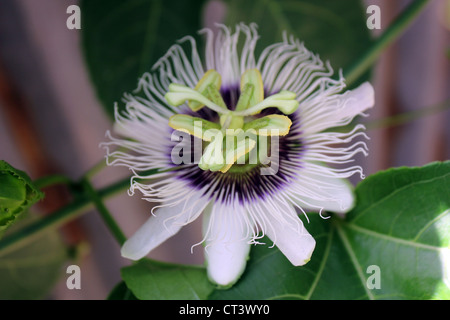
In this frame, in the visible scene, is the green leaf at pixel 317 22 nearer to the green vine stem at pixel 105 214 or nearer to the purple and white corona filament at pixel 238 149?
the purple and white corona filament at pixel 238 149

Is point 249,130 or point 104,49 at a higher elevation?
point 104,49

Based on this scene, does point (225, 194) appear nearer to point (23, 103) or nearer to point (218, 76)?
point (218, 76)

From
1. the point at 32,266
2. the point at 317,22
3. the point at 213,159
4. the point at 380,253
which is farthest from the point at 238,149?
the point at 32,266

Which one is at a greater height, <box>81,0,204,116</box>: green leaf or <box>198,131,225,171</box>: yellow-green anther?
<box>81,0,204,116</box>: green leaf

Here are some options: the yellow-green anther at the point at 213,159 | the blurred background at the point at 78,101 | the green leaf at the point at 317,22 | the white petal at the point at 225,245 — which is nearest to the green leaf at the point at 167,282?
the white petal at the point at 225,245

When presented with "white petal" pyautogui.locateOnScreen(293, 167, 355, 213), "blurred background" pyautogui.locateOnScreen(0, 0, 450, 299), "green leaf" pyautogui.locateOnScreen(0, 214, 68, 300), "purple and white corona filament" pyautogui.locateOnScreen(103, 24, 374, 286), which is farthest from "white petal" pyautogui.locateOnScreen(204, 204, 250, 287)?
"green leaf" pyautogui.locateOnScreen(0, 214, 68, 300)

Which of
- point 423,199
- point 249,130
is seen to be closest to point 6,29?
point 249,130

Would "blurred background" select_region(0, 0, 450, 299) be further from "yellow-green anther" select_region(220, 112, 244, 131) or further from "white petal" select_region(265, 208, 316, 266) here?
"white petal" select_region(265, 208, 316, 266)
